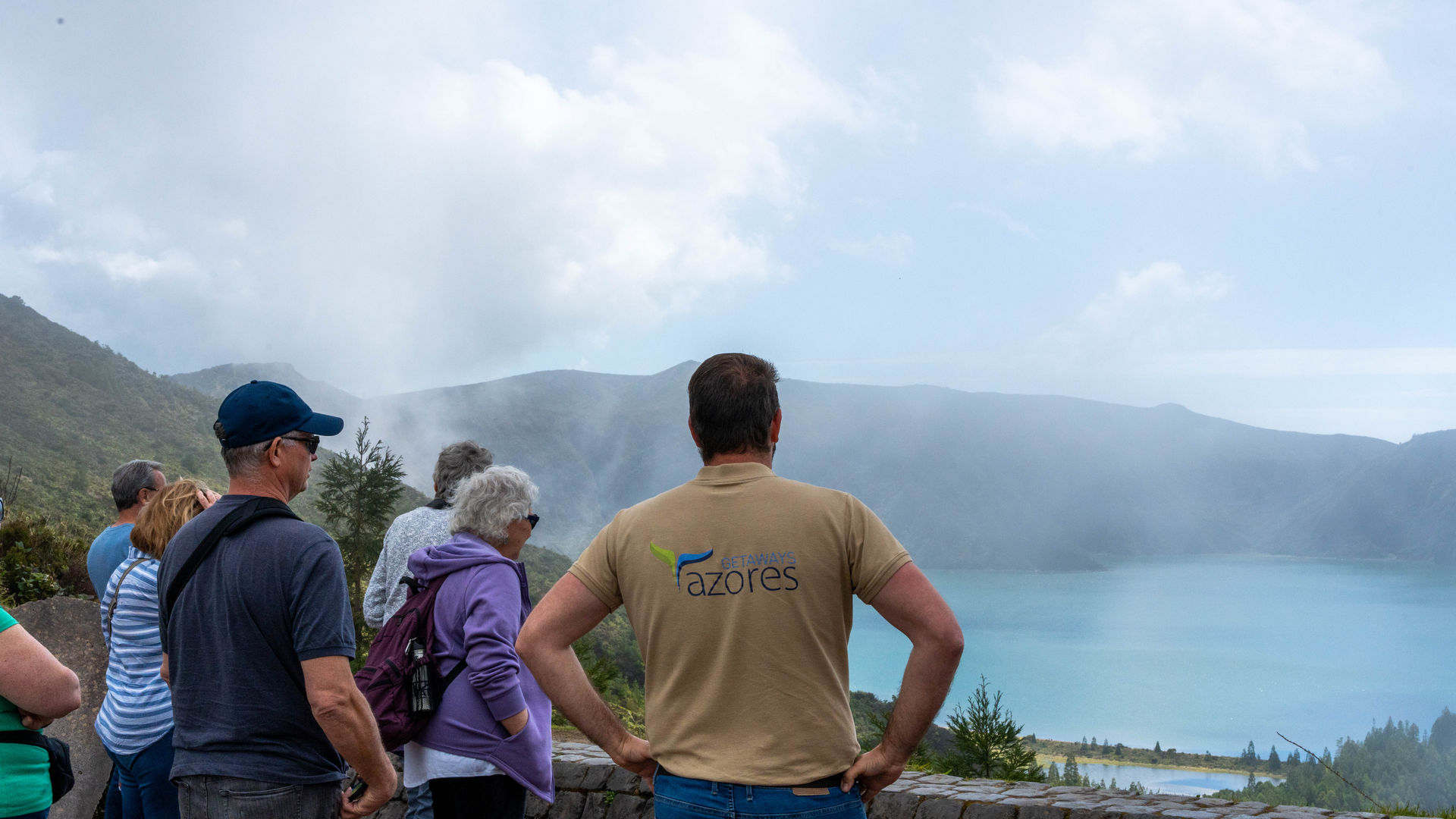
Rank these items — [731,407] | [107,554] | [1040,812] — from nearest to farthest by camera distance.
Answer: [731,407] < [107,554] < [1040,812]

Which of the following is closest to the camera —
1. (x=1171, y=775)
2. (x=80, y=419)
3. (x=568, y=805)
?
(x=568, y=805)

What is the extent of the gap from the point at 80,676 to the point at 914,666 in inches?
227

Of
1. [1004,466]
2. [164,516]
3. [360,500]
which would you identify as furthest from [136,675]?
[1004,466]

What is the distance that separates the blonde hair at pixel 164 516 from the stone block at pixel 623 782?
2.56 metres

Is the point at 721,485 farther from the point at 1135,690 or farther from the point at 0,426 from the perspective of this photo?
the point at 1135,690

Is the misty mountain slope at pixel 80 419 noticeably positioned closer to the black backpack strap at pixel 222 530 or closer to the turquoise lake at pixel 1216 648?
the black backpack strap at pixel 222 530

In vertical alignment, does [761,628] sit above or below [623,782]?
above

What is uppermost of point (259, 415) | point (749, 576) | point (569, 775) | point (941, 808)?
point (259, 415)

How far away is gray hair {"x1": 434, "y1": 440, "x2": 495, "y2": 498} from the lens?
3.68 meters

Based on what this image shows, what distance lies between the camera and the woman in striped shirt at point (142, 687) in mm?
2809

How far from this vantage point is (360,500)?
15.9 meters

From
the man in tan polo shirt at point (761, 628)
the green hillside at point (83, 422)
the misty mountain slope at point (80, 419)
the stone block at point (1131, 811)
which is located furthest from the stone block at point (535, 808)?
the misty mountain slope at point (80, 419)

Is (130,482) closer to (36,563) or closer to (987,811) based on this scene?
(987,811)

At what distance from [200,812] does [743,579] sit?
142 cm
